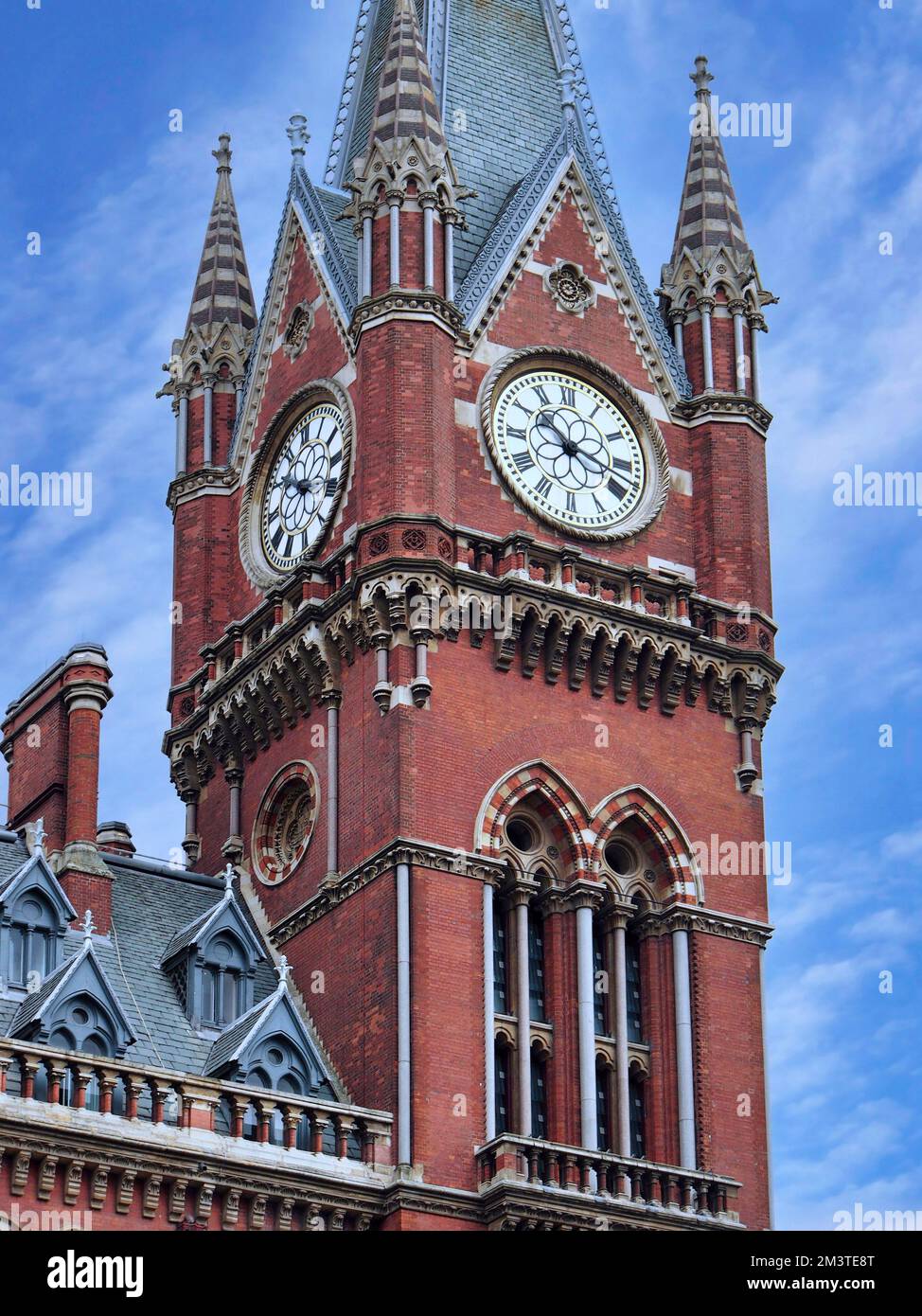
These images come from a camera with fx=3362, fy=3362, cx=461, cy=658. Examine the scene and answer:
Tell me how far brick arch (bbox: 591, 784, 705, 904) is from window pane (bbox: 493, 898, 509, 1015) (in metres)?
2.28

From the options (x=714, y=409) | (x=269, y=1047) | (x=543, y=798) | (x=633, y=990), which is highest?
(x=714, y=409)

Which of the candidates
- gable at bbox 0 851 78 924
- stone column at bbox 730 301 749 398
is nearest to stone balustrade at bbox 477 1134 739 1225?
gable at bbox 0 851 78 924

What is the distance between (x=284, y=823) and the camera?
5825cm

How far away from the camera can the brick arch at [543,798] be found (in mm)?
54938

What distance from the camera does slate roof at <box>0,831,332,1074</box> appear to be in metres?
52.5

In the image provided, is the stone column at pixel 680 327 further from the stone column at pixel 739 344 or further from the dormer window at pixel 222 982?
the dormer window at pixel 222 982

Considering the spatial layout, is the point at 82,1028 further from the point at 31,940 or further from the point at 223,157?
the point at 223,157

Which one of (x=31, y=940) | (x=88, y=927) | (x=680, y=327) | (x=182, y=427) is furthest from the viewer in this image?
(x=182, y=427)

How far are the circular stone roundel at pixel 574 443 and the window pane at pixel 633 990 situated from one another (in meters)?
7.31

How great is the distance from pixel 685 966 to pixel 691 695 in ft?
16.9

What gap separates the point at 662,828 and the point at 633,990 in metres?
2.80

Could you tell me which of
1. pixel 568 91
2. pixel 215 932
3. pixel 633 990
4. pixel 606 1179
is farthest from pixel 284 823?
pixel 568 91

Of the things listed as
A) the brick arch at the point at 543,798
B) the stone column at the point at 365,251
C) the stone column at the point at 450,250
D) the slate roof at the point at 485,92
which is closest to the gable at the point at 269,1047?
the brick arch at the point at 543,798
